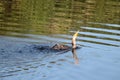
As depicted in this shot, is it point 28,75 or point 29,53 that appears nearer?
point 28,75

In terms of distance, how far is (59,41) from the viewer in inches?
1133

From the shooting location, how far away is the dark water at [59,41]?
778 inches

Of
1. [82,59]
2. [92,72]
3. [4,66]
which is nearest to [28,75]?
[4,66]

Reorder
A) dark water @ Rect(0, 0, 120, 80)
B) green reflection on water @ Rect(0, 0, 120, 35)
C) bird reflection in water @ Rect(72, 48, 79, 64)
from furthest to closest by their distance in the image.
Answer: green reflection on water @ Rect(0, 0, 120, 35) → bird reflection in water @ Rect(72, 48, 79, 64) → dark water @ Rect(0, 0, 120, 80)

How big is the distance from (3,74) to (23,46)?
697cm

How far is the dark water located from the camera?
64.8 ft

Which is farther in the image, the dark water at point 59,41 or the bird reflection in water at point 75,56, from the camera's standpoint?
the bird reflection in water at point 75,56

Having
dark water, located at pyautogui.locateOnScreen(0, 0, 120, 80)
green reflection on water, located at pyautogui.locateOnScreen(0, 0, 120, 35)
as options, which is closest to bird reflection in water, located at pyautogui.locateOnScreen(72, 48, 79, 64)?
dark water, located at pyautogui.locateOnScreen(0, 0, 120, 80)

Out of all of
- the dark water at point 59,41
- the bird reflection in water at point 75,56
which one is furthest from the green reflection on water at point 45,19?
the bird reflection in water at point 75,56

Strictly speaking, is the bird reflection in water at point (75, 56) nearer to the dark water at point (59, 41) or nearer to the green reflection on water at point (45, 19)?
the dark water at point (59, 41)

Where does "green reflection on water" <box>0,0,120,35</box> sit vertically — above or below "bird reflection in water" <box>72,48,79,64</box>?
above

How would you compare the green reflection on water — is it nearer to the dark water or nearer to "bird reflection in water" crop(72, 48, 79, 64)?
the dark water

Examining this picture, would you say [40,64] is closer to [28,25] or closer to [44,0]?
[28,25]

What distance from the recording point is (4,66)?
19.9 metres
